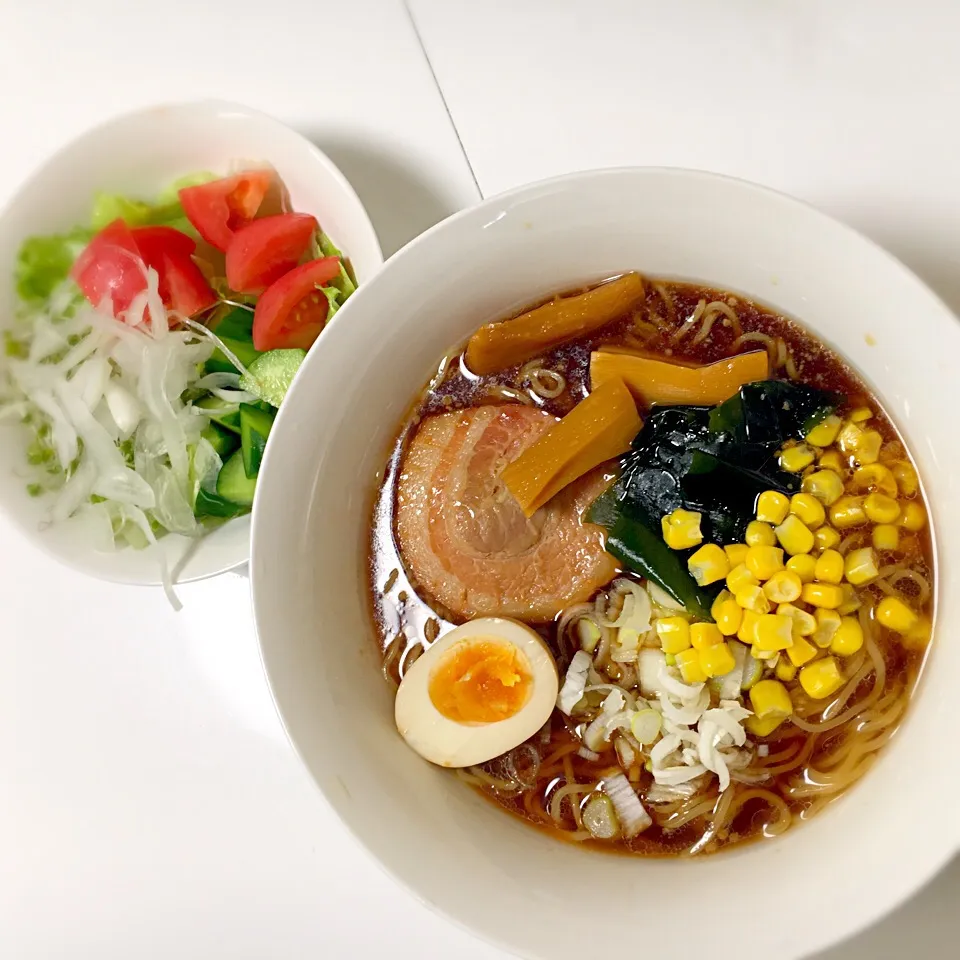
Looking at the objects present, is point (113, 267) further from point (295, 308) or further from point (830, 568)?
point (830, 568)

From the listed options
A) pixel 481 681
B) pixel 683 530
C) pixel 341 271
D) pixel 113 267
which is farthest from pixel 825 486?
pixel 113 267

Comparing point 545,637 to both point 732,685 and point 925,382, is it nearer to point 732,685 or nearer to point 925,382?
point 732,685

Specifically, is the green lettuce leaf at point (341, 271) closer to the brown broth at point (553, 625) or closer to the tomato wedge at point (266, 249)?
the tomato wedge at point (266, 249)

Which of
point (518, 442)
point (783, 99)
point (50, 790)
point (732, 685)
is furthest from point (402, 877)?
point (783, 99)

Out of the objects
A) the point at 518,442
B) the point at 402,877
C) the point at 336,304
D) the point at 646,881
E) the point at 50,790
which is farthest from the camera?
the point at 50,790

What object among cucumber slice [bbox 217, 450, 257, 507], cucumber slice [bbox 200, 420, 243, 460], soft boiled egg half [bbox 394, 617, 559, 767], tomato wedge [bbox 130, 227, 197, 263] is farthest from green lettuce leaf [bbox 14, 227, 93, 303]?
soft boiled egg half [bbox 394, 617, 559, 767]

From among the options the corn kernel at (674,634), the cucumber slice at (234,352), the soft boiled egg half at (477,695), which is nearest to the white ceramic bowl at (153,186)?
the cucumber slice at (234,352)
